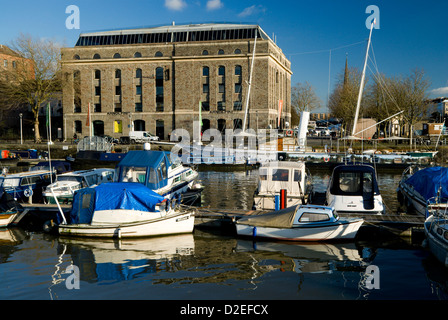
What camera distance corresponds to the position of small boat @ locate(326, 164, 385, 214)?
20250 mm

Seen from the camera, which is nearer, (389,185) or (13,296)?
(13,296)

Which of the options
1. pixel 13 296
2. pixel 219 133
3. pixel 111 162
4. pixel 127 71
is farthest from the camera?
pixel 127 71

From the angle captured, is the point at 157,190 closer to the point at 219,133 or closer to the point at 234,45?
the point at 219,133

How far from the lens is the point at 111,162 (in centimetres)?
4781

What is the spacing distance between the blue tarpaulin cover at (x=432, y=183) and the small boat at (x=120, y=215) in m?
12.4

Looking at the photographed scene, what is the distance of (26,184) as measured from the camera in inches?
1013

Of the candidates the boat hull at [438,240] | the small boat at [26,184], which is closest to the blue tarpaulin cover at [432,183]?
the boat hull at [438,240]

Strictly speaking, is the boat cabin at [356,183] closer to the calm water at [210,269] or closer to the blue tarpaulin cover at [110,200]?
the calm water at [210,269]

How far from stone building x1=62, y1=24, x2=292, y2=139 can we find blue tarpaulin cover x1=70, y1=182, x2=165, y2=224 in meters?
46.9

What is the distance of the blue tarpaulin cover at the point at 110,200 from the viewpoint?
1852 cm

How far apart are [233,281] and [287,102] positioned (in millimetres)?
77151

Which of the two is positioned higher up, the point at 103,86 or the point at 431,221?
the point at 103,86
